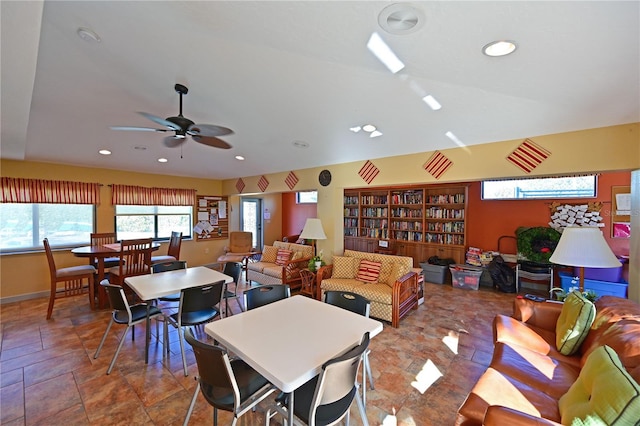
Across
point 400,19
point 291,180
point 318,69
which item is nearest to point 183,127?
point 318,69

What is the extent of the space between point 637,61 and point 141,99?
4.04 meters

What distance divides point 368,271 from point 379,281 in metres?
0.22

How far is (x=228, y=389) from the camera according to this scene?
1546 millimetres

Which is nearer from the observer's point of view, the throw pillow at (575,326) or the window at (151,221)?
the throw pillow at (575,326)

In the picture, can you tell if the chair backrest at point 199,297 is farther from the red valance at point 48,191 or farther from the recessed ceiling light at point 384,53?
Result: the red valance at point 48,191

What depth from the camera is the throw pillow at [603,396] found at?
3.42 ft

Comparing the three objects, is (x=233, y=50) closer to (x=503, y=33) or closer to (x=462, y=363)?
(x=503, y=33)

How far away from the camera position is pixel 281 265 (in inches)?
199

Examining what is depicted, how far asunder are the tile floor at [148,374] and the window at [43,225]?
1.33 metres

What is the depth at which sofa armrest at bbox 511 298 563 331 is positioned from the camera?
2.42 m

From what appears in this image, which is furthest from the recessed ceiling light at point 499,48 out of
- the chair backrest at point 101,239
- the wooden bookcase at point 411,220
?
the chair backrest at point 101,239

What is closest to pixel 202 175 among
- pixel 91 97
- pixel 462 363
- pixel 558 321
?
pixel 91 97

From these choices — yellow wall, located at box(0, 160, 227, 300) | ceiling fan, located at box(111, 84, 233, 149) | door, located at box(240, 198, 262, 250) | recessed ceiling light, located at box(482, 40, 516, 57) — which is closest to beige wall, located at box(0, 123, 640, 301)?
yellow wall, located at box(0, 160, 227, 300)

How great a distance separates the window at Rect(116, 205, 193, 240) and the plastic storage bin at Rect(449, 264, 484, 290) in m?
6.23
